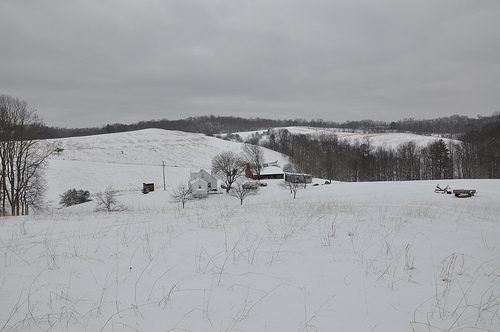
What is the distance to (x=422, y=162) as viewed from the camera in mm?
78188

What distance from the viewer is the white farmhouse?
5188cm

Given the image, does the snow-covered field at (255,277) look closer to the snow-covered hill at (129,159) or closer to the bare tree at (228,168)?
the bare tree at (228,168)

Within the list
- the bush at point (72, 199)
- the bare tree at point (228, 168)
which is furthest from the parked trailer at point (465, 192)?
the bush at point (72, 199)

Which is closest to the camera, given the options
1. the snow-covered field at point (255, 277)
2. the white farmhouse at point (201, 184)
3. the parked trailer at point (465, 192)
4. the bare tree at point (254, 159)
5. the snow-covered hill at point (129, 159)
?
the snow-covered field at point (255, 277)

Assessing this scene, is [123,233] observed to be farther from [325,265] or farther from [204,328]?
[325,265]

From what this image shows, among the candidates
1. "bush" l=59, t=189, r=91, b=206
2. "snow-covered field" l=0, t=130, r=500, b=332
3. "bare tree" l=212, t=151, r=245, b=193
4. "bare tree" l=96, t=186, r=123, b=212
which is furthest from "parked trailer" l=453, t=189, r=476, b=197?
"bush" l=59, t=189, r=91, b=206

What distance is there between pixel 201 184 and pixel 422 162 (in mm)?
69396

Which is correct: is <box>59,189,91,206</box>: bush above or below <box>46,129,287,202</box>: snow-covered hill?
below

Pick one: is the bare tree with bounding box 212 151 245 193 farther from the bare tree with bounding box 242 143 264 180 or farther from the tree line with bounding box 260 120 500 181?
the tree line with bounding box 260 120 500 181

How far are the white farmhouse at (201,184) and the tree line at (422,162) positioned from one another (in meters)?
34.1

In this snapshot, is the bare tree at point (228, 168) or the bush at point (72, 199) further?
the bare tree at point (228, 168)

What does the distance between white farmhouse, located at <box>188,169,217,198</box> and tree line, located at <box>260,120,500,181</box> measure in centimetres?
3414

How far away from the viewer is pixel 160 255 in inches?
177

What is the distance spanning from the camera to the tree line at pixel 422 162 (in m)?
64.2
